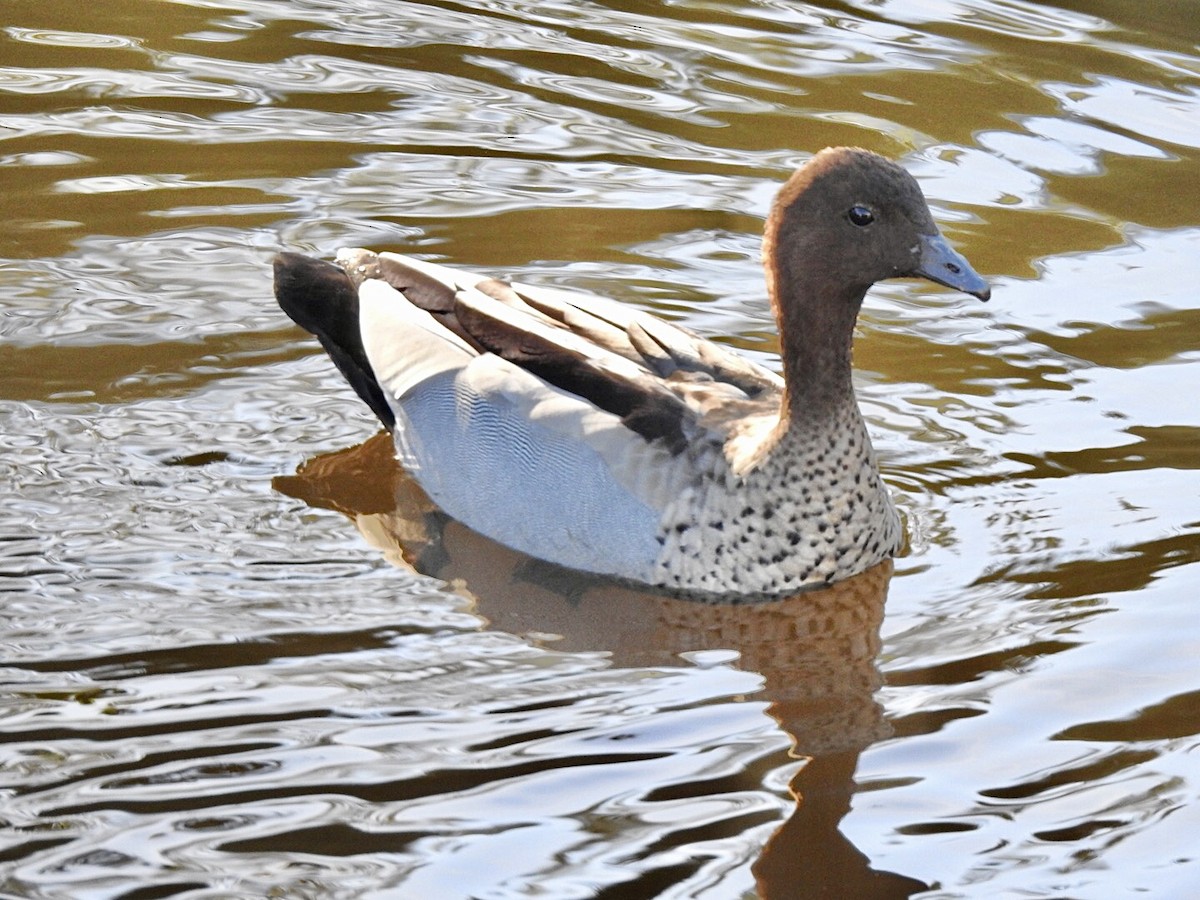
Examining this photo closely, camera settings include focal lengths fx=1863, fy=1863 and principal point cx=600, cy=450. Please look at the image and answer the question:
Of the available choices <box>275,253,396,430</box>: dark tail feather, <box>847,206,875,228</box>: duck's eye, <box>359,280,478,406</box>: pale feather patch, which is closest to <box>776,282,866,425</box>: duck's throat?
<box>847,206,875,228</box>: duck's eye

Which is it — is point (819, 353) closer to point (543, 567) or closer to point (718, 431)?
point (718, 431)

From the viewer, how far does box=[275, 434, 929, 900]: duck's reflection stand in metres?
5.22

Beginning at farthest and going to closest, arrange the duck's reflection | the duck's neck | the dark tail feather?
1. the dark tail feather
2. the duck's neck
3. the duck's reflection

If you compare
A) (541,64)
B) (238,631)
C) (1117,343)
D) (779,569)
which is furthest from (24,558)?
(541,64)

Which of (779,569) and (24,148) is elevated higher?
(24,148)

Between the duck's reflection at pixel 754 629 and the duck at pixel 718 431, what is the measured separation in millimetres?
100

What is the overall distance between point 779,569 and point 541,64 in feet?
18.1

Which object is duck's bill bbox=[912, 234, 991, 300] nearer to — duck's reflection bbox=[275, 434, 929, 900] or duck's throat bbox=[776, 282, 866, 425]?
duck's throat bbox=[776, 282, 866, 425]

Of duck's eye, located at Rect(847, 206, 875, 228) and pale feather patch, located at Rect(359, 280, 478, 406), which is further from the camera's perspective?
pale feather patch, located at Rect(359, 280, 478, 406)

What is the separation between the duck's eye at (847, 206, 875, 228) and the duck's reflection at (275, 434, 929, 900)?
1.31 meters

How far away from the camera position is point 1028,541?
23.1ft

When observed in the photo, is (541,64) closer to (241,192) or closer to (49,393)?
(241,192)

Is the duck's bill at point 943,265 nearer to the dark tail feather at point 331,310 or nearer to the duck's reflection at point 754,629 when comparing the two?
the duck's reflection at point 754,629

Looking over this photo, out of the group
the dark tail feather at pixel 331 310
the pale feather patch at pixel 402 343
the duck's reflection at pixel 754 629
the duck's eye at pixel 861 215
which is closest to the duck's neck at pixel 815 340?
the duck's eye at pixel 861 215
